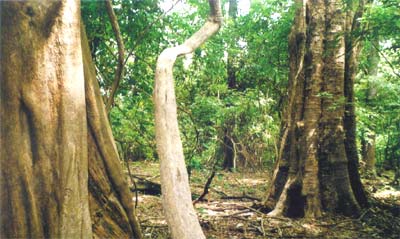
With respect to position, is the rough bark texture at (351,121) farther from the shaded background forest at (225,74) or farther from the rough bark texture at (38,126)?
the rough bark texture at (38,126)

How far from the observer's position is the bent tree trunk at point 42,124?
9.36 ft

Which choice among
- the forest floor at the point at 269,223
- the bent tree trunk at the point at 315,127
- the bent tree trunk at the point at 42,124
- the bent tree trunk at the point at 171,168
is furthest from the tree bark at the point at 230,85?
the bent tree trunk at the point at 42,124

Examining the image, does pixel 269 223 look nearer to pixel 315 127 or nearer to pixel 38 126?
pixel 315 127

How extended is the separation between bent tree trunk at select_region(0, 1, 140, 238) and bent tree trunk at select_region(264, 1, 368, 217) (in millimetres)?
3757

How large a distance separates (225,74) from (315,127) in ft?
13.8

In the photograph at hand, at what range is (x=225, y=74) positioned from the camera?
10047 millimetres

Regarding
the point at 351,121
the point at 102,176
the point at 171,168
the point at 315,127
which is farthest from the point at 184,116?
the point at 171,168

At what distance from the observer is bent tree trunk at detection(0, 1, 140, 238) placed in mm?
2854

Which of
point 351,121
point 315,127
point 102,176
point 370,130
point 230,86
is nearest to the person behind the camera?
point 102,176

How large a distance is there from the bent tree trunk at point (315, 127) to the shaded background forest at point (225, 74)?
0.83 meters

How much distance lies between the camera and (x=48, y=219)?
2.91 m

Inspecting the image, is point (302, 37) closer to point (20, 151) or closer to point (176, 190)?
point (176, 190)

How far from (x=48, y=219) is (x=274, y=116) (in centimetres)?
913

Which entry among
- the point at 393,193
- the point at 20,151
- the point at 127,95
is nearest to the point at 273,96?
the point at 393,193
